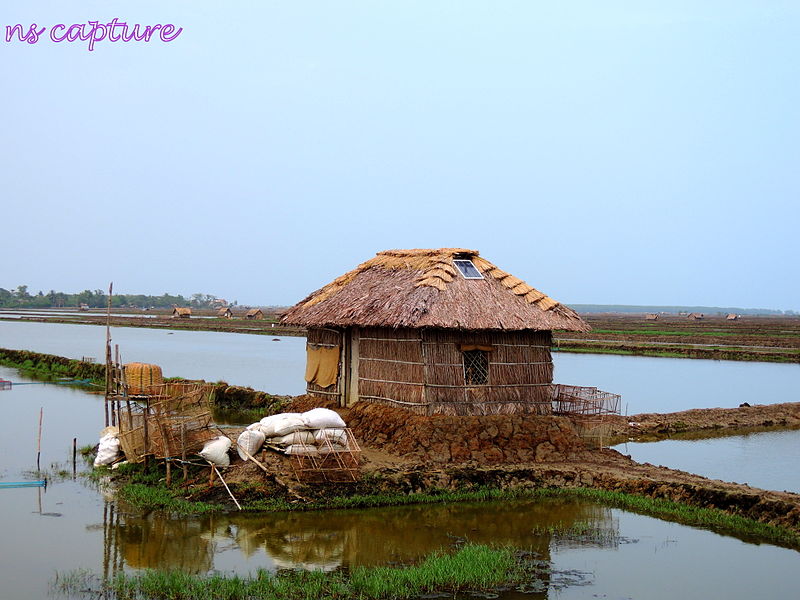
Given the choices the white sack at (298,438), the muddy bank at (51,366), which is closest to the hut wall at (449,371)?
the white sack at (298,438)

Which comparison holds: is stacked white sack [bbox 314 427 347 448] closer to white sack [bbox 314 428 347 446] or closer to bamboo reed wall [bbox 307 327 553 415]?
white sack [bbox 314 428 347 446]

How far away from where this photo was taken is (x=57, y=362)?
36094 mm

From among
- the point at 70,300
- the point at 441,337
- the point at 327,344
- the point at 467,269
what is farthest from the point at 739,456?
the point at 70,300

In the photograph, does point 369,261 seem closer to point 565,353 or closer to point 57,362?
point 57,362

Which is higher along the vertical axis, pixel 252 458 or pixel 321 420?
pixel 321 420

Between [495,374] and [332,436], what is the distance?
419 centimetres

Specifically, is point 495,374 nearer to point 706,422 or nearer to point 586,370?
point 706,422

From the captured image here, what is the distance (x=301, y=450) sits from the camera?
47.3 ft

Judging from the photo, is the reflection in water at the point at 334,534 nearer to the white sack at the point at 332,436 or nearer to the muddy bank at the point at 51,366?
the white sack at the point at 332,436

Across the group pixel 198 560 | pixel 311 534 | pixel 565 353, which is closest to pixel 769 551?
pixel 311 534

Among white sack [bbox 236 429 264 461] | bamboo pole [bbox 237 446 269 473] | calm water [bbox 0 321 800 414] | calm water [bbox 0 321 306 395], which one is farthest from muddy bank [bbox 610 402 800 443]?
calm water [bbox 0 321 306 395]

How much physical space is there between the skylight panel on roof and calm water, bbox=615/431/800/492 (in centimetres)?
565

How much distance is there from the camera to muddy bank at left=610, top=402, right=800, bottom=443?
22250mm

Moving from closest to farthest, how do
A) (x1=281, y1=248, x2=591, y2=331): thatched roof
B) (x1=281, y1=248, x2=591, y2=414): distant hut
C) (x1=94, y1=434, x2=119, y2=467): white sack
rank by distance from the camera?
(x1=94, y1=434, x2=119, y2=467): white sack → (x1=281, y1=248, x2=591, y2=331): thatched roof → (x1=281, y1=248, x2=591, y2=414): distant hut
